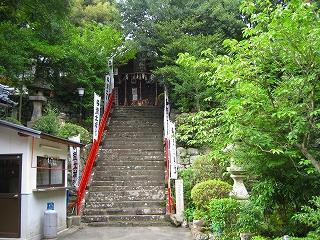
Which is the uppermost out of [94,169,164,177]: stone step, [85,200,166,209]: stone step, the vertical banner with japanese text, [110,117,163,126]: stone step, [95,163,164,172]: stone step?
the vertical banner with japanese text

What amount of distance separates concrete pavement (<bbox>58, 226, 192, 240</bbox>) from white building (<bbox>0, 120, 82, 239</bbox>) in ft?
3.65

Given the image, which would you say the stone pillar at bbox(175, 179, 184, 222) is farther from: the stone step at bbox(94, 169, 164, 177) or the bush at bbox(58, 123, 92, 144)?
the bush at bbox(58, 123, 92, 144)

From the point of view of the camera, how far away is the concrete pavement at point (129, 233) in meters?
9.40

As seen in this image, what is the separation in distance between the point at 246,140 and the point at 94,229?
6.55 metres

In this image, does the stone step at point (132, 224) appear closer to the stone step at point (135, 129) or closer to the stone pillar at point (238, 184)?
the stone pillar at point (238, 184)

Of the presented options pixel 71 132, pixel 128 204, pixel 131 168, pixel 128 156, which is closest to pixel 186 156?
pixel 128 156

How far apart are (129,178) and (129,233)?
379 cm

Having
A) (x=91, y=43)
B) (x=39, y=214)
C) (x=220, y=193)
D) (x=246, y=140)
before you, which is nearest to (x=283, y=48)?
(x=246, y=140)

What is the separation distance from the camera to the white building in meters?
8.59

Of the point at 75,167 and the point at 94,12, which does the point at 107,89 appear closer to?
the point at 75,167

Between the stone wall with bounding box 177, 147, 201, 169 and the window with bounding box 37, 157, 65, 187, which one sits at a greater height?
the stone wall with bounding box 177, 147, 201, 169

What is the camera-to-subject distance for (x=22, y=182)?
869cm

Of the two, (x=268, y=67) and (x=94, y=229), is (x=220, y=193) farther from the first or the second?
(x=268, y=67)

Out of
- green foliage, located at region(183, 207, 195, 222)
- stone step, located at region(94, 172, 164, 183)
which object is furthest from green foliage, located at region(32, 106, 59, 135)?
green foliage, located at region(183, 207, 195, 222)
